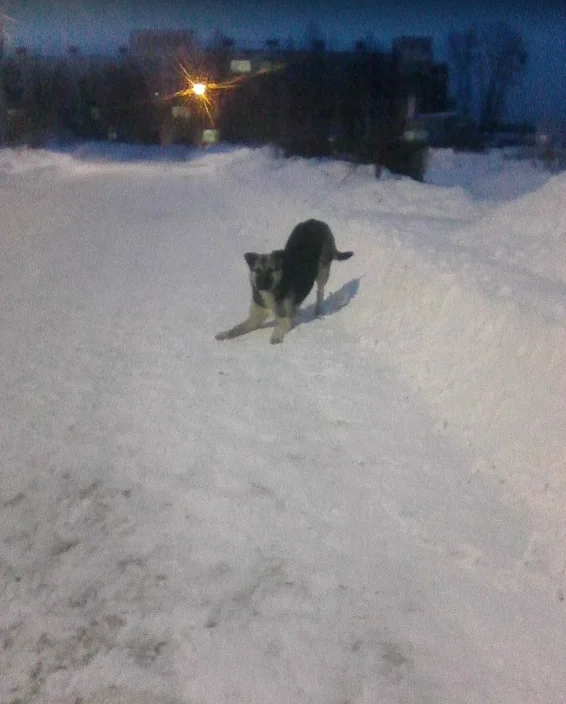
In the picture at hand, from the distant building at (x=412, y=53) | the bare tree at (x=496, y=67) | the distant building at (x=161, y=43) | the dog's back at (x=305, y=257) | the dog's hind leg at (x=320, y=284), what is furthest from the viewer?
the distant building at (x=161, y=43)

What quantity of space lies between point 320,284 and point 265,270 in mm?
1343

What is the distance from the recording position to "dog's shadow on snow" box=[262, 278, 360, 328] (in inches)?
330

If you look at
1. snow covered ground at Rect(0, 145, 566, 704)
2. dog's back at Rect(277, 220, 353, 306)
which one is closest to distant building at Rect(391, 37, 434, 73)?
snow covered ground at Rect(0, 145, 566, 704)

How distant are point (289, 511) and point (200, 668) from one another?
4.26 ft

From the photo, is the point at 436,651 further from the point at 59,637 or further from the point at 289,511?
the point at 59,637

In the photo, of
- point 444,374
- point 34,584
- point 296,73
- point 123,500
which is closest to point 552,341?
point 444,374

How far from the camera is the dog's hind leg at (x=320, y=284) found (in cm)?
861

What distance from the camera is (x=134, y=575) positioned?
3.65 m

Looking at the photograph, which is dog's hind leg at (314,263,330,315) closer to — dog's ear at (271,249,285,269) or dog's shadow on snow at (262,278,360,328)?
dog's shadow on snow at (262,278,360,328)

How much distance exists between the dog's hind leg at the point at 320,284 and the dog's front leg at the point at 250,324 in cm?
92

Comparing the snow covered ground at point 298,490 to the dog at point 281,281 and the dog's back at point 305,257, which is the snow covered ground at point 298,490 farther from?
the dog's back at point 305,257

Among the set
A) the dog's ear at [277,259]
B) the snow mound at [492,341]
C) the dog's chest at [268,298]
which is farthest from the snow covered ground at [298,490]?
the dog's ear at [277,259]

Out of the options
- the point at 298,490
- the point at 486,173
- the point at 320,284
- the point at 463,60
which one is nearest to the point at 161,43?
the point at 463,60

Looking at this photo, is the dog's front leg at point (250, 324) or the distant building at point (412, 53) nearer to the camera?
the dog's front leg at point (250, 324)
